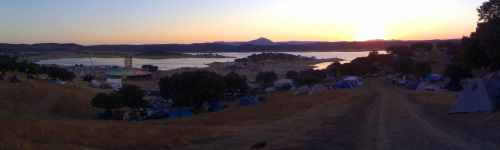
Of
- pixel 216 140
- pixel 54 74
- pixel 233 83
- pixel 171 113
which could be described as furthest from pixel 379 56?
pixel 216 140

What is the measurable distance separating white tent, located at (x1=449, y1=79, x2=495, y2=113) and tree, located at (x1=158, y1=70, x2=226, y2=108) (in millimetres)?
24848

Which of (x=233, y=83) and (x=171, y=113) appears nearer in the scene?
(x=171, y=113)

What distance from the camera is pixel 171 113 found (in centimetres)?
4497

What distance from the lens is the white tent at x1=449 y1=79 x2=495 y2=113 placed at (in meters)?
25.3

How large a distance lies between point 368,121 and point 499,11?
6.91m

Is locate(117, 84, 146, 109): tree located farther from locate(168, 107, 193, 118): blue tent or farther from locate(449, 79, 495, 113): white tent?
locate(449, 79, 495, 113): white tent

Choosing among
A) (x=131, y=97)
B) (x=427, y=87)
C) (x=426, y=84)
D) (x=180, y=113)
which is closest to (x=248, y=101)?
(x=180, y=113)

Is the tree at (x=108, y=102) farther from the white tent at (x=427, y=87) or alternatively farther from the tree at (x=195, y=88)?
the white tent at (x=427, y=87)

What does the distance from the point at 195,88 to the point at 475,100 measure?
2615cm

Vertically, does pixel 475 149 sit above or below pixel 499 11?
below

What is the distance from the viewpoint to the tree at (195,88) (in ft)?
161

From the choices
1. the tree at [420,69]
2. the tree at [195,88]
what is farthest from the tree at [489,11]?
the tree at [420,69]

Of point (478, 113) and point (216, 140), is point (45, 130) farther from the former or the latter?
point (478, 113)

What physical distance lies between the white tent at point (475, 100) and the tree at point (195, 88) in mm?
24848
